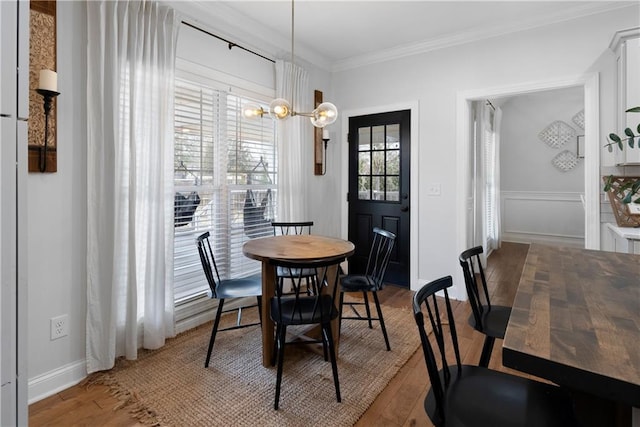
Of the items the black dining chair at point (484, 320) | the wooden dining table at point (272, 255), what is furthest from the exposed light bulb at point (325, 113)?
the black dining chair at point (484, 320)

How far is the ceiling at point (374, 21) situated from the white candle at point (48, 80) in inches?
50.9

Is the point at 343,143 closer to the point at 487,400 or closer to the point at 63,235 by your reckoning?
the point at 63,235

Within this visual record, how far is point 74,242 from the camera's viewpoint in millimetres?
2104

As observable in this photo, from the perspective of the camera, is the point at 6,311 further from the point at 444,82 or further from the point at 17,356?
the point at 444,82

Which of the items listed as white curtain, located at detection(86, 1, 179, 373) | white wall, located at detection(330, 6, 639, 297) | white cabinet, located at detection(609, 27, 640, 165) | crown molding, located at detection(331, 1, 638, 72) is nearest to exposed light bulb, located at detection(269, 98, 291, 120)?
white curtain, located at detection(86, 1, 179, 373)

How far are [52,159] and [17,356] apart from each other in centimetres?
161

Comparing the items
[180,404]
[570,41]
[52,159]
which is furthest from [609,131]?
[52,159]

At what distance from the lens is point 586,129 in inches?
117

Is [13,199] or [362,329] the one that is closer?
[13,199]

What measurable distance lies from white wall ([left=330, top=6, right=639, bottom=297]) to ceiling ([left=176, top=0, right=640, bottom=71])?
0.11m

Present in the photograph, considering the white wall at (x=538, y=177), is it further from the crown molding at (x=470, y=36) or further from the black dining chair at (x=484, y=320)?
the black dining chair at (x=484, y=320)

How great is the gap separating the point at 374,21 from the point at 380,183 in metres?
1.74

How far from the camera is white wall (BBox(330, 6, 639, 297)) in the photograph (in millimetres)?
2994

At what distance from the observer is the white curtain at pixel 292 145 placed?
11.8 feet
